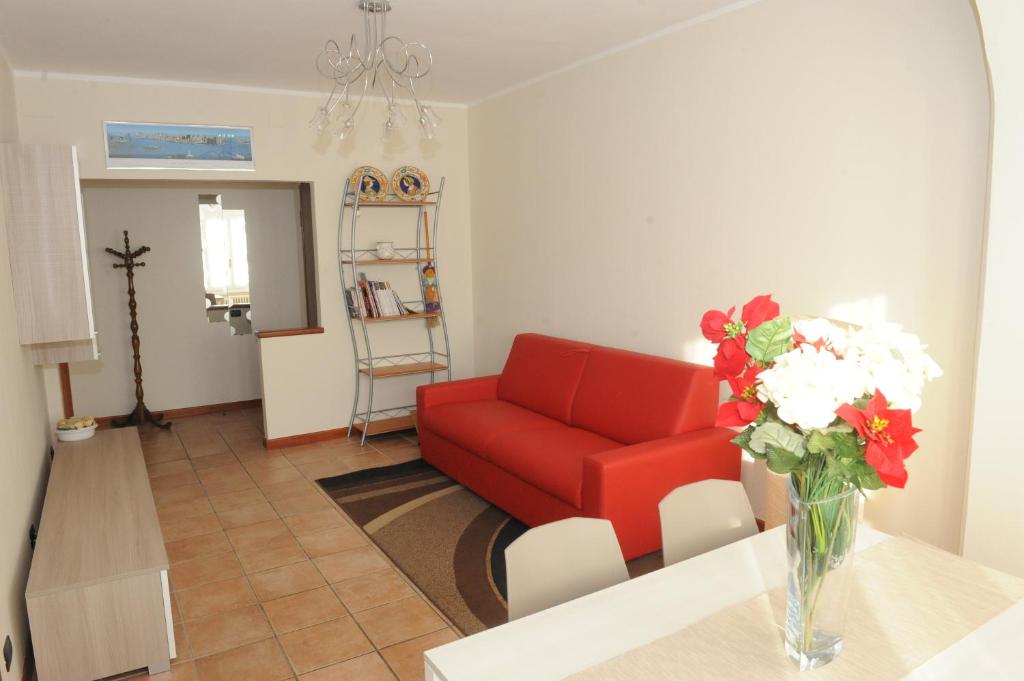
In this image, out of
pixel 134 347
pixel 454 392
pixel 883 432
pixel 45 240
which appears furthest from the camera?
pixel 134 347

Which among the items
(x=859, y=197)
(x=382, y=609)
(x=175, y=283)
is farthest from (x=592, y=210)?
(x=175, y=283)

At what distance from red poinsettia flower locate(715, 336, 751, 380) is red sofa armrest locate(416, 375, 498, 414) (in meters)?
3.64

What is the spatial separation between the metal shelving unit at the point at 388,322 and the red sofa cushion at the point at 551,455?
5.98 ft

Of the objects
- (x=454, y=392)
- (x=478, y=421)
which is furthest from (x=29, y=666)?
(x=454, y=392)

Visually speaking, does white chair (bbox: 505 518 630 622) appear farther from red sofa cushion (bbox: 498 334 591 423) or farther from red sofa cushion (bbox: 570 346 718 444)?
red sofa cushion (bbox: 498 334 591 423)

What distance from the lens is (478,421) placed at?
4492 millimetres

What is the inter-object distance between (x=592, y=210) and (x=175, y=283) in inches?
157

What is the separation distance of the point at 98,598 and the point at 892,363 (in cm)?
273

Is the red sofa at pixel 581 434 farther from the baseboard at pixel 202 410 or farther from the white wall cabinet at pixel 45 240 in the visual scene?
the baseboard at pixel 202 410

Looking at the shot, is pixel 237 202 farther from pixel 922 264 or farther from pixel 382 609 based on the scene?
pixel 922 264

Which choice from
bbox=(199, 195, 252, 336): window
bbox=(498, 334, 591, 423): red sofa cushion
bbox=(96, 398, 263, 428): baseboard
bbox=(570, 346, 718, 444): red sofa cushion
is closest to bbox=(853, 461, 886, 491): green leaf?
bbox=(570, 346, 718, 444): red sofa cushion

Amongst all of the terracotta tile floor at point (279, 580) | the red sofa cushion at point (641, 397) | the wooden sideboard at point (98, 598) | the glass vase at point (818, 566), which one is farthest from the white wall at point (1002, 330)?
the wooden sideboard at point (98, 598)

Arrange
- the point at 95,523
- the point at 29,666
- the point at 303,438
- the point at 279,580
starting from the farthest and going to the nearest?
1. the point at 303,438
2. the point at 279,580
3. the point at 95,523
4. the point at 29,666

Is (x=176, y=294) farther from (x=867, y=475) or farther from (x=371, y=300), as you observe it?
(x=867, y=475)
